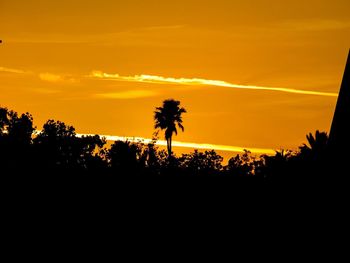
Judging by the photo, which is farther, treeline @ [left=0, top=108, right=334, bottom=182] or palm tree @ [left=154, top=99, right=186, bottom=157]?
palm tree @ [left=154, top=99, right=186, bottom=157]

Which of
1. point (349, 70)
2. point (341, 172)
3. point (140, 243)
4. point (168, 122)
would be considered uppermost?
point (168, 122)

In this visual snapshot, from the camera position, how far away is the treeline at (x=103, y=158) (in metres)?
61.9

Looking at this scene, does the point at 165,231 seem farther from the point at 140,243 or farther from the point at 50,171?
the point at 50,171

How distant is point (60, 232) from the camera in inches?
1690

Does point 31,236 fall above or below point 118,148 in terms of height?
below

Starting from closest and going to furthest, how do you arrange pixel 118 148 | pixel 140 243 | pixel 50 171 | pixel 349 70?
pixel 349 70, pixel 140 243, pixel 50 171, pixel 118 148

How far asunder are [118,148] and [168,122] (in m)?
14.4

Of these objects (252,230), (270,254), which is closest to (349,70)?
(270,254)

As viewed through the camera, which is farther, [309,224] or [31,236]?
[31,236]

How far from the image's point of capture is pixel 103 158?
115188 millimetres

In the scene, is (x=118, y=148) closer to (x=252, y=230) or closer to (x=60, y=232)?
(x=60, y=232)

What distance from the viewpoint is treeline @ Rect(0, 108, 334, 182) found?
61.9 metres

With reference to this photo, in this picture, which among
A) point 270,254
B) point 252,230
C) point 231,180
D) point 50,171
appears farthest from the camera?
point 50,171

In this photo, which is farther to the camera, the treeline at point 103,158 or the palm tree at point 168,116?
the palm tree at point 168,116
